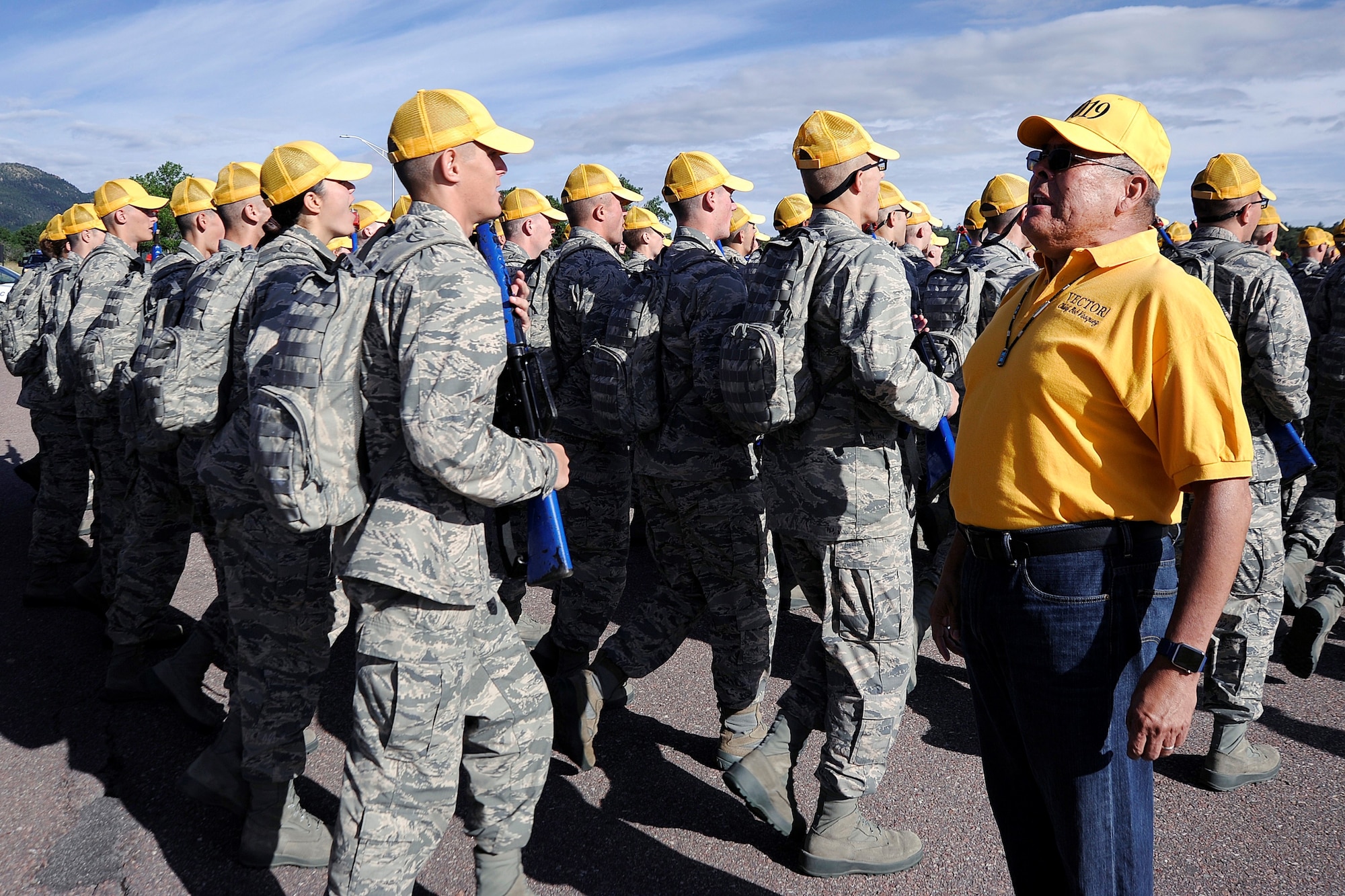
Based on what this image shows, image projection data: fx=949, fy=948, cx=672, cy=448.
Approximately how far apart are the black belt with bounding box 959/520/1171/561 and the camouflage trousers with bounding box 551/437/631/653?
111 inches

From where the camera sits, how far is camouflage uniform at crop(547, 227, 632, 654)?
15.7ft

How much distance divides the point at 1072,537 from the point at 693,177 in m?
3.12

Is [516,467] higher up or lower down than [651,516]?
higher up

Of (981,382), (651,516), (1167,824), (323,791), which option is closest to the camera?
(981,382)

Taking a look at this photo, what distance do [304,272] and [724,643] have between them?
2.25 meters

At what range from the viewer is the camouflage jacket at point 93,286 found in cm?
604

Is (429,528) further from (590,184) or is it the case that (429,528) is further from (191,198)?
(191,198)

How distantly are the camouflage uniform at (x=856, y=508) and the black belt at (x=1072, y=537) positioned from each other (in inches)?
42.5

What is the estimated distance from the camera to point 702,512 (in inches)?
158

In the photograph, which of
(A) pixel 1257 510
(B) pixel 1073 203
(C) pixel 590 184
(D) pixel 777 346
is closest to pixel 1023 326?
(B) pixel 1073 203

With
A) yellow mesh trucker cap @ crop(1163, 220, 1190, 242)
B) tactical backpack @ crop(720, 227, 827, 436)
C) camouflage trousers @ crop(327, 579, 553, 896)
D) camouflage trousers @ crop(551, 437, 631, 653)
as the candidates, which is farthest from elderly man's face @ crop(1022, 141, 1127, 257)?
yellow mesh trucker cap @ crop(1163, 220, 1190, 242)

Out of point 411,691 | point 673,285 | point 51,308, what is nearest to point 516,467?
point 411,691

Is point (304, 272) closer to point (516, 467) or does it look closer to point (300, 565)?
point (300, 565)

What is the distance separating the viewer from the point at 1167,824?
3.65 m
